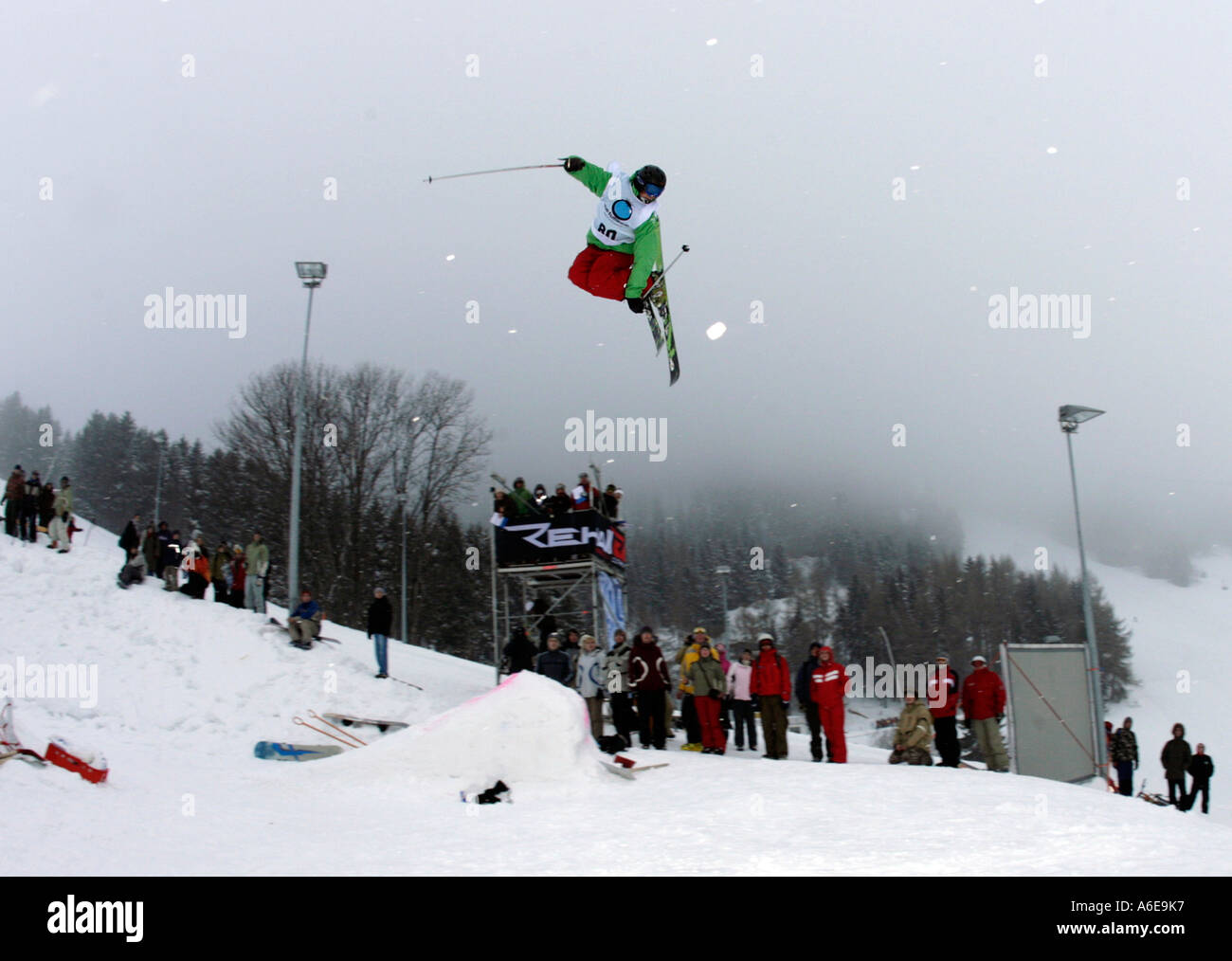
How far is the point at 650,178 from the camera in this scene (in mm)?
6520

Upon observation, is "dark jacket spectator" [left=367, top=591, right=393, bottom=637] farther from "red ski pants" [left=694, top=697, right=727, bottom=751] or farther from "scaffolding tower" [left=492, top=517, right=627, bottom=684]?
"red ski pants" [left=694, top=697, right=727, bottom=751]

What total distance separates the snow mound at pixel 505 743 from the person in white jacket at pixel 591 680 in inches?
68.0

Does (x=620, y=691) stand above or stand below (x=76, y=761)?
below

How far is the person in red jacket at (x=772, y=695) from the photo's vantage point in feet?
36.3

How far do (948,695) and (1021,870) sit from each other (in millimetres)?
5180

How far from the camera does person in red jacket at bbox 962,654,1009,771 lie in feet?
35.5

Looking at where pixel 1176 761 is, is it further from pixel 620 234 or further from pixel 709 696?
pixel 620 234

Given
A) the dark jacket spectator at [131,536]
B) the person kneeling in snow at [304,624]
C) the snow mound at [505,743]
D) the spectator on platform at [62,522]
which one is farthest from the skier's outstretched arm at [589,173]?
the spectator on platform at [62,522]

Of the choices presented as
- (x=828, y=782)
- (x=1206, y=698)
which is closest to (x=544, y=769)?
(x=828, y=782)

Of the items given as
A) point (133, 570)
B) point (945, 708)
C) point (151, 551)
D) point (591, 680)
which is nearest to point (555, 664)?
point (591, 680)

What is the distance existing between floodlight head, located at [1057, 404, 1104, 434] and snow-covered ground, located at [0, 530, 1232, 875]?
340 inches

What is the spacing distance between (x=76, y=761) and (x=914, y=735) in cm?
901

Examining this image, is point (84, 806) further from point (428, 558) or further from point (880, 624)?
point (880, 624)

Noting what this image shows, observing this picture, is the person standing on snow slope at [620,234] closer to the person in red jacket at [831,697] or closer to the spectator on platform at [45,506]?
the person in red jacket at [831,697]
